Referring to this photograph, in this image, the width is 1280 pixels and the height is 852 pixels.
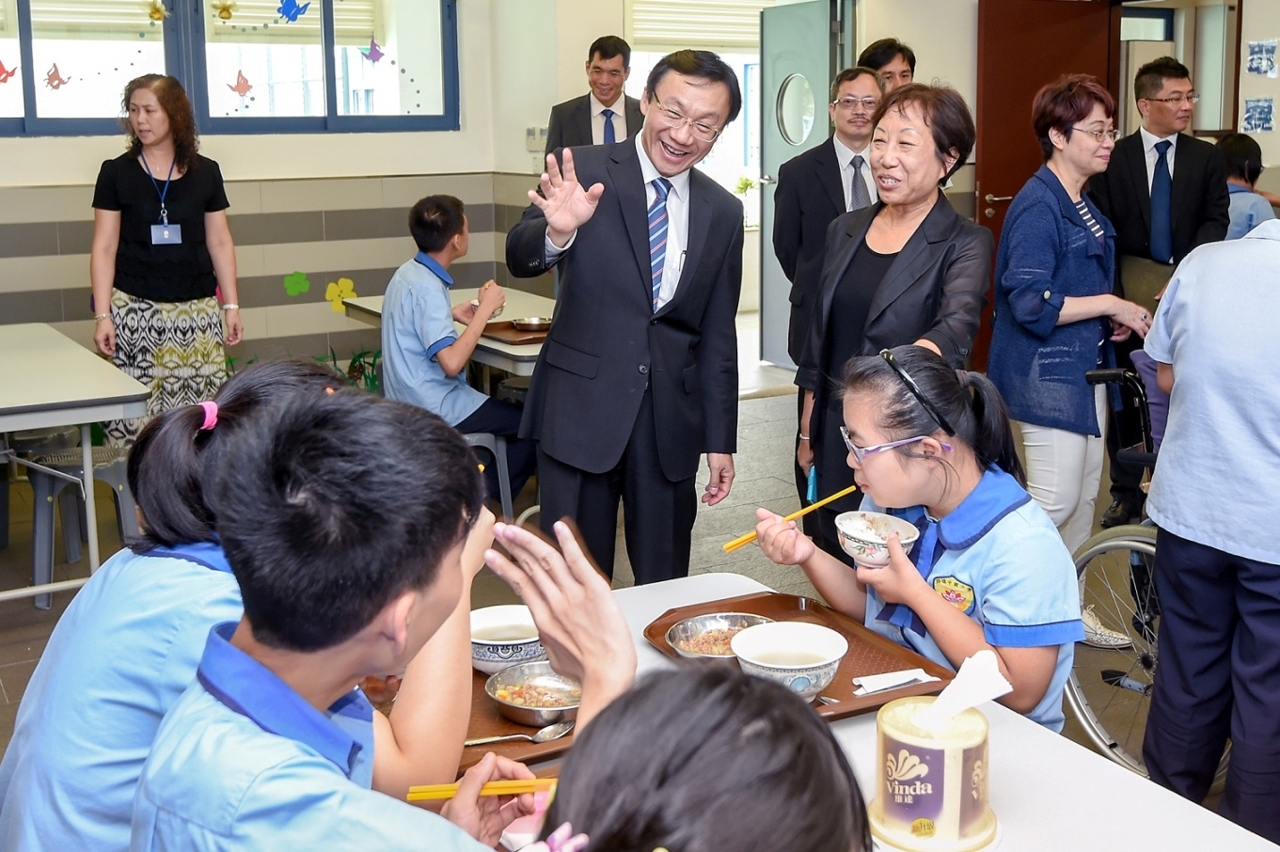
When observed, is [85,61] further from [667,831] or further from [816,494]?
[667,831]

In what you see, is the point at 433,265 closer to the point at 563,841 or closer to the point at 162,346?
the point at 162,346

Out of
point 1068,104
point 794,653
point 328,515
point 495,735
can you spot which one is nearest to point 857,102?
point 1068,104

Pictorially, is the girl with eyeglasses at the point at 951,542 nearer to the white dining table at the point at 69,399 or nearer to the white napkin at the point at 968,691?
the white napkin at the point at 968,691

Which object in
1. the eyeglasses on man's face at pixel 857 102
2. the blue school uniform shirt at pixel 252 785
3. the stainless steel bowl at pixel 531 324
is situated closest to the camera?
the blue school uniform shirt at pixel 252 785

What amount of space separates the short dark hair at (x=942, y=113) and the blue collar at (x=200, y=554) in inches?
73.9

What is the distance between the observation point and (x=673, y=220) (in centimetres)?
288

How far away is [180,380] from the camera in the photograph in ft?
16.2

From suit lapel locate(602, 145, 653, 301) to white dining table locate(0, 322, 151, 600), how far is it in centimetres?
163

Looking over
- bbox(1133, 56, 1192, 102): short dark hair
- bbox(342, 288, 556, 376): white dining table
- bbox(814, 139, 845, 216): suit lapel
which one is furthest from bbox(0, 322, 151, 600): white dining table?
bbox(1133, 56, 1192, 102): short dark hair

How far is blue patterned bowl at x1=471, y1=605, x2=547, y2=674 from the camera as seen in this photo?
1.79m

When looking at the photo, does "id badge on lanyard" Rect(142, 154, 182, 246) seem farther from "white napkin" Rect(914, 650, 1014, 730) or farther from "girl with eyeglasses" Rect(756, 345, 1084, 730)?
"white napkin" Rect(914, 650, 1014, 730)

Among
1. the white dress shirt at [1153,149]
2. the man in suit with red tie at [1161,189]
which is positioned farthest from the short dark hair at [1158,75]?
the white dress shirt at [1153,149]

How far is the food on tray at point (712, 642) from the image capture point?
1845 mm

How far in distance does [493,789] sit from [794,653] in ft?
2.06
